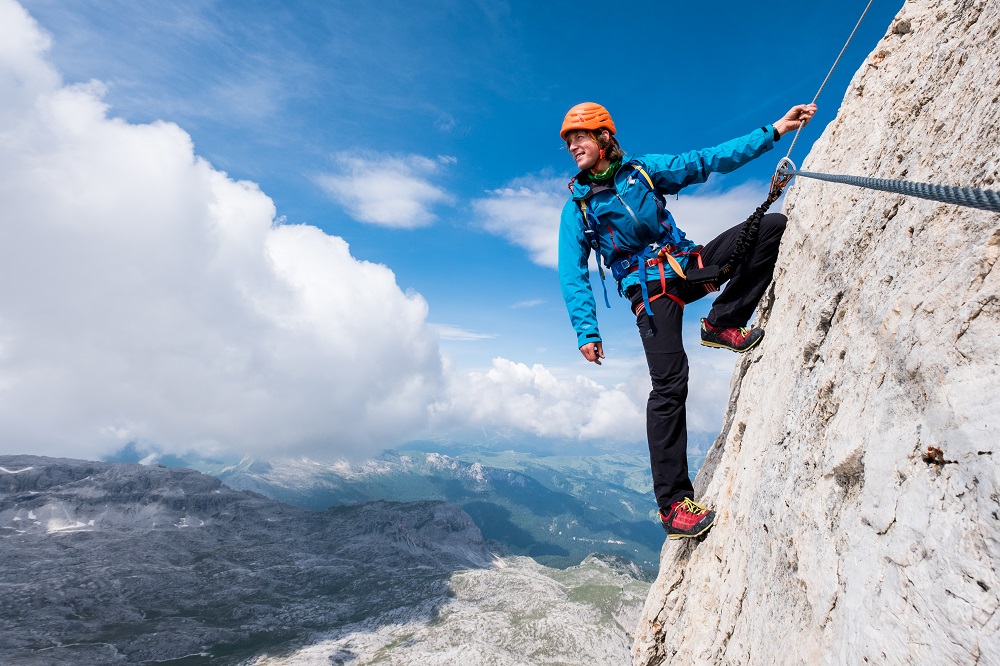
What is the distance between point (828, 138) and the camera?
8.13 m

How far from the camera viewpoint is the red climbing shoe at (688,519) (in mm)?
7523

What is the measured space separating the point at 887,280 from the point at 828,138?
533 centimetres

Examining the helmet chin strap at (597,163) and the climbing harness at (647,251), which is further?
the helmet chin strap at (597,163)

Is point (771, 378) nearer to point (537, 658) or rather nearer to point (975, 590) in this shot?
point (975, 590)

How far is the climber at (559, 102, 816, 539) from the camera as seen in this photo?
7.70 meters

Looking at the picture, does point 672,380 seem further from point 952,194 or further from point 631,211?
point 952,194

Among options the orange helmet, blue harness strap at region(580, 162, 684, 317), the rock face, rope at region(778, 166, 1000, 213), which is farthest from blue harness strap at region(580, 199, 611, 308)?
rope at region(778, 166, 1000, 213)

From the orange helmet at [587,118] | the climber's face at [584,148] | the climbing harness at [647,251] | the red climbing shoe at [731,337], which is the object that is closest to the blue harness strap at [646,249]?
the climbing harness at [647,251]

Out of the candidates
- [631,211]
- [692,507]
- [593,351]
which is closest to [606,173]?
[631,211]

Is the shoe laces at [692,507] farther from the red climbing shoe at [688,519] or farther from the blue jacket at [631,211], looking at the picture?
the blue jacket at [631,211]

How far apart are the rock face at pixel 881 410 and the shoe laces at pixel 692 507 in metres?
0.28

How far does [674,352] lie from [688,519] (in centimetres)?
284

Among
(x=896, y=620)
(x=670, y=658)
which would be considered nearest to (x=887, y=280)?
(x=896, y=620)

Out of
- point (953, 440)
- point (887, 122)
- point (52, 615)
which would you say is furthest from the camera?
point (52, 615)
